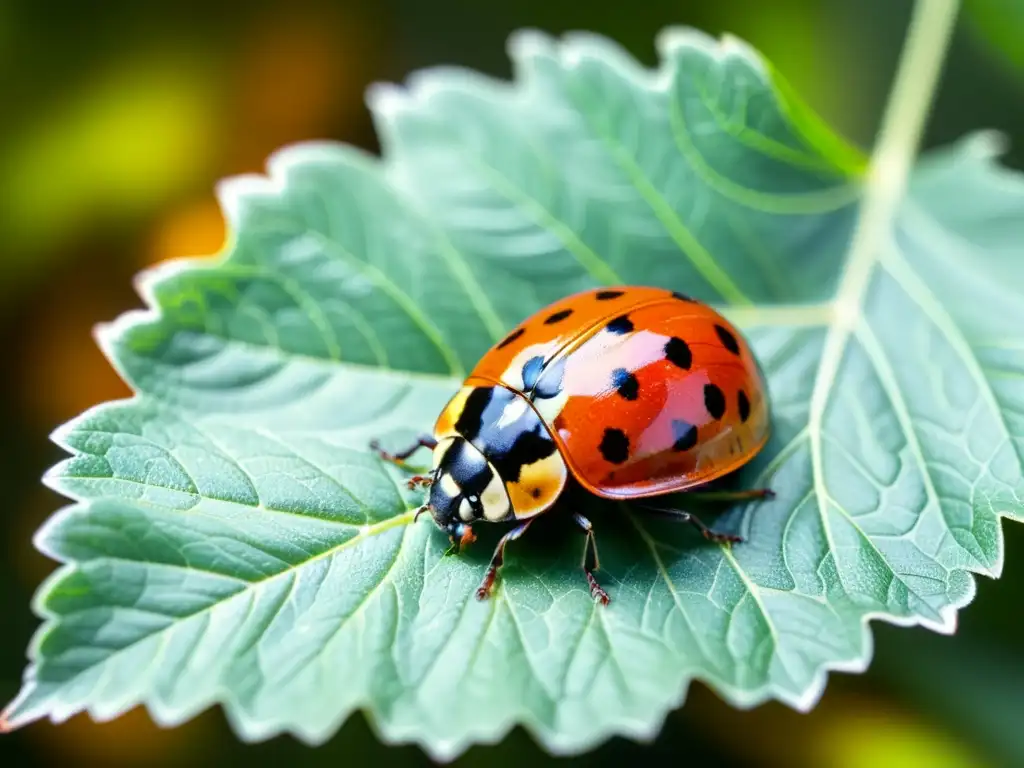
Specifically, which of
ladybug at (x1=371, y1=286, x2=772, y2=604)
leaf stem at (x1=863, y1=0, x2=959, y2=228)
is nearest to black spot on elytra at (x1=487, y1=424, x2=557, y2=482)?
ladybug at (x1=371, y1=286, x2=772, y2=604)

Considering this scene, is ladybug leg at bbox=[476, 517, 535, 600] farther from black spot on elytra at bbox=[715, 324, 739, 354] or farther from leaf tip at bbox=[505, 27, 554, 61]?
leaf tip at bbox=[505, 27, 554, 61]

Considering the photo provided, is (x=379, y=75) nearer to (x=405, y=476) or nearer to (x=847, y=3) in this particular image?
(x=847, y=3)

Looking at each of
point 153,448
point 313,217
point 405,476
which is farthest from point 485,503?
point 313,217

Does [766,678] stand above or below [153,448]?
below

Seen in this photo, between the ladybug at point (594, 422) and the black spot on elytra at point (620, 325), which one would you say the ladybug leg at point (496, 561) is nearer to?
the ladybug at point (594, 422)

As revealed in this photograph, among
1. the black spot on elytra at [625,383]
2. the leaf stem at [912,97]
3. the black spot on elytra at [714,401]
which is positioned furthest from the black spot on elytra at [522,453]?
the leaf stem at [912,97]

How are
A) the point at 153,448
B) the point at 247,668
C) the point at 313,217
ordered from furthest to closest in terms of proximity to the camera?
A: the point at 313,217, the point at 153,448, the point at 247,668

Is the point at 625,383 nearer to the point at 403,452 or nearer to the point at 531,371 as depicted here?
the point at 531,371
